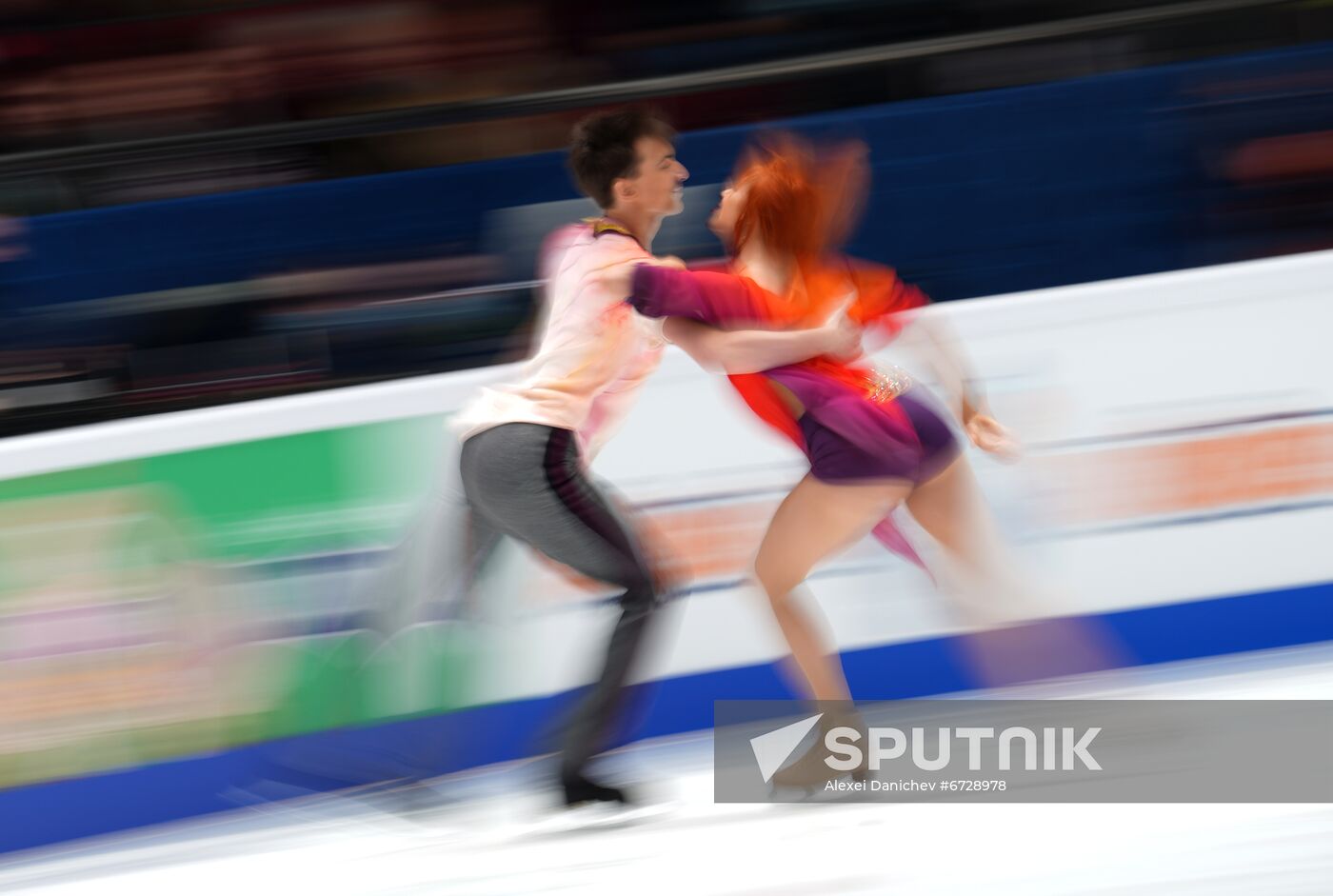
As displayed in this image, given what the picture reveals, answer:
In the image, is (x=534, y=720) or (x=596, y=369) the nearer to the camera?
(x=596, y=369)

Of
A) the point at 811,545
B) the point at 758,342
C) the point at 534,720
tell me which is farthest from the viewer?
the point at 534,720

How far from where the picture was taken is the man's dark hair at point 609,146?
2357mm

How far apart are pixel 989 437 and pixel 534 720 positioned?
128cm

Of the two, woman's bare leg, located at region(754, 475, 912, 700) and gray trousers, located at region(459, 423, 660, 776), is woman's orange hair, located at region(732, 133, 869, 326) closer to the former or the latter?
woman's bare leg, located at region(754, 475, 912, 700)

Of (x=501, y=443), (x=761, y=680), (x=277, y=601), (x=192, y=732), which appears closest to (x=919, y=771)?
(x=761, y=680)

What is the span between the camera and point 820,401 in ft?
7.90

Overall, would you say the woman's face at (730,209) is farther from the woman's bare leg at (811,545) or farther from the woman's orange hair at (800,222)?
the woman's bare leg at (811,545)

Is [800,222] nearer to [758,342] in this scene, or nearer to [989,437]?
[758,342]

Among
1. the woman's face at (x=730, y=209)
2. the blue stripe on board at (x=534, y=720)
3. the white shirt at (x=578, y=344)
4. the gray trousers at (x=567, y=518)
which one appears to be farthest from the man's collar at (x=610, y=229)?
the blue stripe on board at (x=534, y=720)

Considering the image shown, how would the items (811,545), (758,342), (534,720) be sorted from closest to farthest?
(758,342) < (811,545) < (534,720)

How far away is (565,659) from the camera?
3002 mm

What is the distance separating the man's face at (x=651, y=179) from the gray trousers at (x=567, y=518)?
445mm

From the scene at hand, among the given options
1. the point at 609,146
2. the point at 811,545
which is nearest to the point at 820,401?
the point at 811,545

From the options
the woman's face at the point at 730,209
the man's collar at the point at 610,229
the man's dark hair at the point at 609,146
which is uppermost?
the man's dark hair at the point at 609,146
